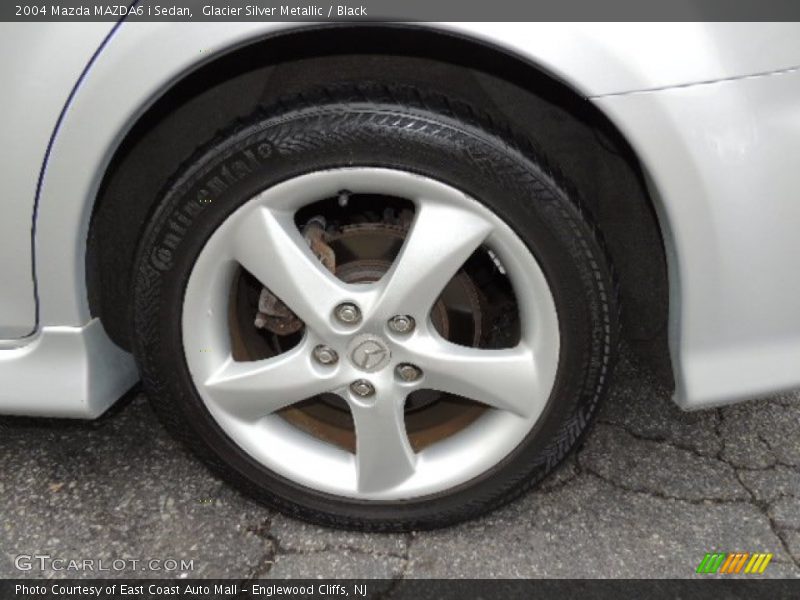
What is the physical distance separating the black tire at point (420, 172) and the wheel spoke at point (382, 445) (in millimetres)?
185

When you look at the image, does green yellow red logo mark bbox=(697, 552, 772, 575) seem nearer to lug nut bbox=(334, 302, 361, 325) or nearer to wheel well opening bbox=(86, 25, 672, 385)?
wheel well opening bbox=(86, 25, 672, 385)

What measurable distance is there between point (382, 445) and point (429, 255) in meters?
0.39

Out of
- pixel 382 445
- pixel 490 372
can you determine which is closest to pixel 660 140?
pixel 490 372

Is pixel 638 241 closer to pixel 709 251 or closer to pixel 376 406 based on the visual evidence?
pixel 709 251

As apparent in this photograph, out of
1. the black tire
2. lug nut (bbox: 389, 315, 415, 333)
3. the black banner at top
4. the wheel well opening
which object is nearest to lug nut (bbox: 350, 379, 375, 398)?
lug nut (bbox: 389, 315, 415, 333)

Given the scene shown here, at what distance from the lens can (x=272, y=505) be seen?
1.66 m

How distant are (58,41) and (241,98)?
32 centimetres

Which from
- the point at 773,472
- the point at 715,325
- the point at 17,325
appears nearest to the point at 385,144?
the point at 715,325

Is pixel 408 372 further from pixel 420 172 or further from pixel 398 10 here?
pixel 398 10

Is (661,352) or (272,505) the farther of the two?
(272,505)

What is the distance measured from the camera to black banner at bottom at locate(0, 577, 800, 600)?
1.54 m

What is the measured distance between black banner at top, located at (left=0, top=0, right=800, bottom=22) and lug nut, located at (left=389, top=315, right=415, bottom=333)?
505mm

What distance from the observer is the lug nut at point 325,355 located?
59.4 inches

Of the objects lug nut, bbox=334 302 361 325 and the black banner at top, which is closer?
the black banner at top
